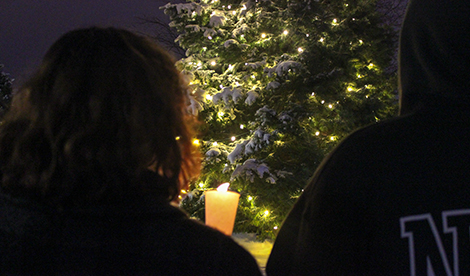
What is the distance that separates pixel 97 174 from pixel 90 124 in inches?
4.9

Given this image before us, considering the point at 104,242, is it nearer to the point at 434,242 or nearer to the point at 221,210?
the point at 434,242

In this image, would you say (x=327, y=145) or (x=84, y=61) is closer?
(x=84, y=61)

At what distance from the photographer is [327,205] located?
86cm

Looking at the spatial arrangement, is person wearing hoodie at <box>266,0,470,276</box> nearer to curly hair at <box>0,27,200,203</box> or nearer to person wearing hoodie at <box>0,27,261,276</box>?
person wearing hoodie at <box>0,27,261,276</box>

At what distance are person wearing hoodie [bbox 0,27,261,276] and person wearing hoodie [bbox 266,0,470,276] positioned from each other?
0.22 metres

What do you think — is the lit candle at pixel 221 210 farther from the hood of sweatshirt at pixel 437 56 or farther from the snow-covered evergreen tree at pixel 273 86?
the snow-covered evergreen tree at pixel 273 86

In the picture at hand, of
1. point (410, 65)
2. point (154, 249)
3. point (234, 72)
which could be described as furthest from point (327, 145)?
point (154, 249)

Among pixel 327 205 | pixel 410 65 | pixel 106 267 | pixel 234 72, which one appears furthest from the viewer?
pixel 234 72

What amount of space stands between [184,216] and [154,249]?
0.12 metres

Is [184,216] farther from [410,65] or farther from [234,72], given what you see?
[234,72]

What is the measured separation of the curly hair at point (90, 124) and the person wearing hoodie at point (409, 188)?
440mm

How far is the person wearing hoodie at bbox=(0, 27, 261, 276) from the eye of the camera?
761 millimetres

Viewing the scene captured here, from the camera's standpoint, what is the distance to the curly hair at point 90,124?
83 cm

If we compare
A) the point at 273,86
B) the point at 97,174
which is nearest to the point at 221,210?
the point at 97,174
